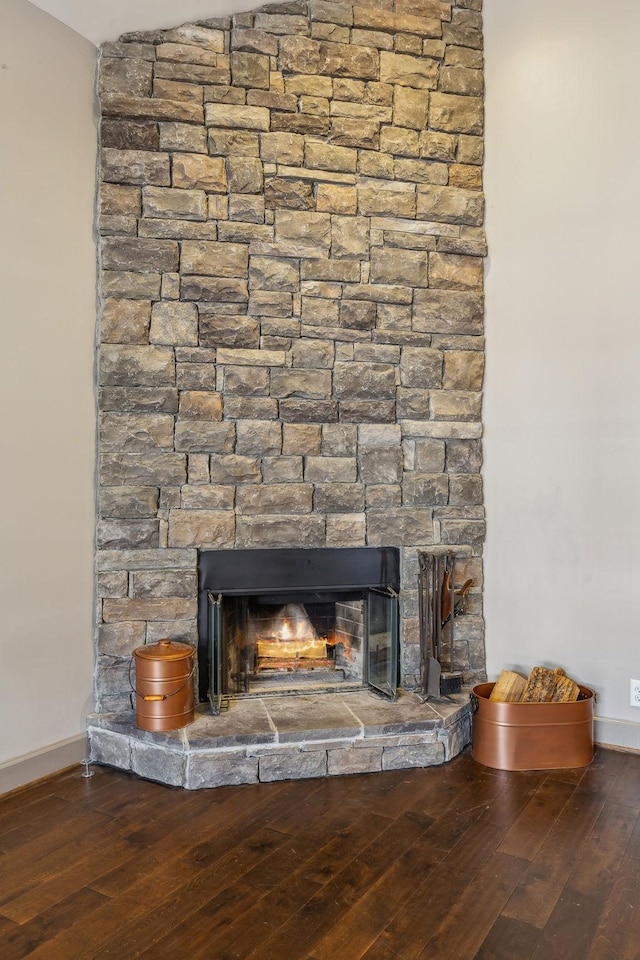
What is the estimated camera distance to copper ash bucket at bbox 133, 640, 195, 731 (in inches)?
106

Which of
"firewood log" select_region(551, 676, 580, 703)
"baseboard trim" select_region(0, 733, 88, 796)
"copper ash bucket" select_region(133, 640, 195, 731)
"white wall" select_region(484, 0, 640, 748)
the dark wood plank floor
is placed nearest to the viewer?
the dark wood plank floor

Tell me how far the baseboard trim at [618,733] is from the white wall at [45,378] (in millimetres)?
2179

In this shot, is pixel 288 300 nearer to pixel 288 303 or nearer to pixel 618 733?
pixel 288 303

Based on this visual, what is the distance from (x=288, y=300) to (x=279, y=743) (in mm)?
1836

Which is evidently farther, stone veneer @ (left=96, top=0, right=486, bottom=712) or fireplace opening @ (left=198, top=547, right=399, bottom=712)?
fireplace opening @ (left=198, top=547, right=399, bottom=712)

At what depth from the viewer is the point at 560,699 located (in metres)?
2.86

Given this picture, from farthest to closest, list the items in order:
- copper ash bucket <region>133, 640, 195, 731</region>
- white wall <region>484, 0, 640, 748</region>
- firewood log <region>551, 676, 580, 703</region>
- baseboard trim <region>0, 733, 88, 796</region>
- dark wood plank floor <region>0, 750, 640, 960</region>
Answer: white wall <region>484, 0, 640, 748</region> < firewood log <region>551, 676, 580, 703</region> < copper ash bucket <region>133, 640, 195, 731</region> < baseboard trim <region>0, 733, 88, 796</region> < dark wood plank floor <region>0, 750, 640, 960</region>

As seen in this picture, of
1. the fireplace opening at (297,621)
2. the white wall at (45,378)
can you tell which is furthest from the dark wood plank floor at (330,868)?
the fireplace opening at (297,621)

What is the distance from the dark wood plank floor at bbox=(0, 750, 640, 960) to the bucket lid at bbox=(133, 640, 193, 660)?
0.47 metres

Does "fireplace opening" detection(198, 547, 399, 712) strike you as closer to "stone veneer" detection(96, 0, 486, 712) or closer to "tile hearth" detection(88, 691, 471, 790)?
"stone veneer" detection(96, 0, 486, 712)

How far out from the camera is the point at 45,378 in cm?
271

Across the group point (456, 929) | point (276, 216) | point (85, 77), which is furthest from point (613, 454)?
point (85, 77)

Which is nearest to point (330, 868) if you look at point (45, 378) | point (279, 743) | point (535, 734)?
point (279, 743)

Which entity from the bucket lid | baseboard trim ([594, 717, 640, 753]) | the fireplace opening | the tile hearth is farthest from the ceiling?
baseboard trim ([594, 717, 640, 753])
